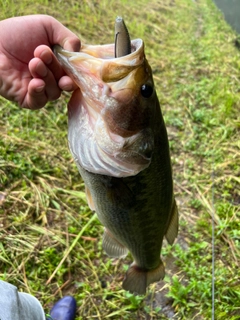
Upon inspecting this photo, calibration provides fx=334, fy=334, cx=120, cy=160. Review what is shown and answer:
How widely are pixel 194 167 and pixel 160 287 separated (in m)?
1.68

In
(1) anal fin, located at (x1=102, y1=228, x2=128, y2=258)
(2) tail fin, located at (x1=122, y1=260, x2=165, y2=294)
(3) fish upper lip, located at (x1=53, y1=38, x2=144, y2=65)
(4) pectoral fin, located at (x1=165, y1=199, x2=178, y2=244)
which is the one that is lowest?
(2) tail fin, located at (x1=122, y1=260, x2=165, y2=294)

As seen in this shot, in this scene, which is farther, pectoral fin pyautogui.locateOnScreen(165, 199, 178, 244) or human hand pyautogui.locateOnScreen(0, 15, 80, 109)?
pectoral fin pyautogui.locateOnScreen(165, 199, 178, 244)

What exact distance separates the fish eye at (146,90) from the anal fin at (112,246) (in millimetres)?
1060

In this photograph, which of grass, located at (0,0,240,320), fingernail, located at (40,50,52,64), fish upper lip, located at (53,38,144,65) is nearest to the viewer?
fish upper lip, located at (53,38,144,65)

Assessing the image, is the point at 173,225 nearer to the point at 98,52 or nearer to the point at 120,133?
the point at 120,133

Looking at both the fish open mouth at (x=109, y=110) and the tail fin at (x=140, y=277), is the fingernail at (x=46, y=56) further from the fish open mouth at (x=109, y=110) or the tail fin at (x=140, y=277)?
the tail fin at (x=140, y=277)

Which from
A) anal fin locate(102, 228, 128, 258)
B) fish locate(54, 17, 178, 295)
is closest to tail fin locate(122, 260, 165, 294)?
anal fin locate(102, 228, 128, 258)

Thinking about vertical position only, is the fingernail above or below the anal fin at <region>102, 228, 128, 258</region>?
above

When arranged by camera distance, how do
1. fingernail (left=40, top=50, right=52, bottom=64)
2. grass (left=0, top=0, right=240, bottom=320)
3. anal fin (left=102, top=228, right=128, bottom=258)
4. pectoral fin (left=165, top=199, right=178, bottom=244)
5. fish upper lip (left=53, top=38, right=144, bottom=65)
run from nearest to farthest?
fish upper lip (left=53, top=38, right=144, bottom=65)
fingernail (left=40, top=50, right=52, bottom=64)
pectoral fin (left=165, top=199, right=178, bottom=244)
anal fin (left=102, top=228, right=128, bottom=258)
grass (left=0, top=0, right=240, bottom=320)

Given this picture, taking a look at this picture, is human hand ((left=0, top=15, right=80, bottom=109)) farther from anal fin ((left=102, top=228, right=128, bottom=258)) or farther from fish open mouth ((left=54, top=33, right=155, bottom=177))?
anal fin ((left=102, top=228, right=128, bottom=258))

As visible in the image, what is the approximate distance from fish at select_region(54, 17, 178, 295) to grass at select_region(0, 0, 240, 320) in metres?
1.13

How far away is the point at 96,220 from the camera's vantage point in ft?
10.2

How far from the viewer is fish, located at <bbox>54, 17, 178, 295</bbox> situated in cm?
128

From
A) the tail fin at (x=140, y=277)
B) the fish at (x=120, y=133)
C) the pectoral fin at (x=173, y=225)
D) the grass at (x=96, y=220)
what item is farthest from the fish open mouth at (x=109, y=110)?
the grass at (x=96, y=220)
